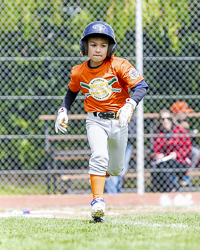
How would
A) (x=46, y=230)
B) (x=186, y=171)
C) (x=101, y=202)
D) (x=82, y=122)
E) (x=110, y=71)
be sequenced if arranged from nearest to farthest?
(x=46, y=230), (x=101, y=202), (x=110, y=71), (x=186, y=171), (x=82, y=122)

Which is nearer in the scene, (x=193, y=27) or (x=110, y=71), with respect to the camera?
(x=110, y=71)

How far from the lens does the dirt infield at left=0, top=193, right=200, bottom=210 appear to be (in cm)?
627

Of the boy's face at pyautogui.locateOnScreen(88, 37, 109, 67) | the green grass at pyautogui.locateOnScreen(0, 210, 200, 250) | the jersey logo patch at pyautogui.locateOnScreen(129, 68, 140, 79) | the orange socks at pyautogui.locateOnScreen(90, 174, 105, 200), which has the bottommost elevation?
the green grass at pyautogui.locateOnScreen(0, 210, 200, 250)

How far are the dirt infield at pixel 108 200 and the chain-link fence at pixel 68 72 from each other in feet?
0.80

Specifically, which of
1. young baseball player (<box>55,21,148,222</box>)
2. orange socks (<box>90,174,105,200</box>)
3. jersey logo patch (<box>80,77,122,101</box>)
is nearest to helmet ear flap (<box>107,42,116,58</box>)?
young baseball player (<box>55,21,148,222</box>)

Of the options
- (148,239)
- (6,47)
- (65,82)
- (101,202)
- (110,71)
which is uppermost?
(6,47)

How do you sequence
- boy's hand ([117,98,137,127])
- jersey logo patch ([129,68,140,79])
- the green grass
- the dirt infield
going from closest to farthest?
the green grass < boy's hand ([117,98,137,127]) < jersey logo patch ([129,68,140,79]) < the dirt infield

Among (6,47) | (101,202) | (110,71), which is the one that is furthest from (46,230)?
(6,47)

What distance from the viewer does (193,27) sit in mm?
6637

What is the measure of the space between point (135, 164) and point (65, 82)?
65.3 inches

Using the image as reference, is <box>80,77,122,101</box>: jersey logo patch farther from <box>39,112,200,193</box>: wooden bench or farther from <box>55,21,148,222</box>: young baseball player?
<box>39,112,200,193</box>: wooden bench

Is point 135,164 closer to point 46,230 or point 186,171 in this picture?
point 186,171

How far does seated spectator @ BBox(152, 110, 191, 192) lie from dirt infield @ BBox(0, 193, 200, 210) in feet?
0.77

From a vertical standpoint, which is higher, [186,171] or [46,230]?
[186,171]
